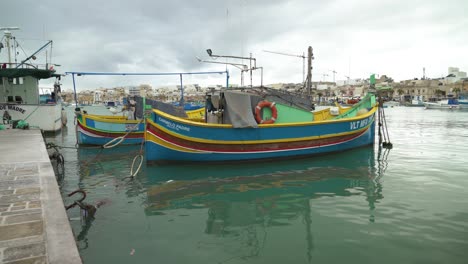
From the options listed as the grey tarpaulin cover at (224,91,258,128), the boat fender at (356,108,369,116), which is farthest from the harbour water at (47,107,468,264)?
the boat fender at (356,108,369,116)

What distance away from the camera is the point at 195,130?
9.96 metres

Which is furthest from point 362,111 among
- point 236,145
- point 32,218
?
point 32,218

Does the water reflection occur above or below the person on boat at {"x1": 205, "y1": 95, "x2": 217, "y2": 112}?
below

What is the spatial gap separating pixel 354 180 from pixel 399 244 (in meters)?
4.10

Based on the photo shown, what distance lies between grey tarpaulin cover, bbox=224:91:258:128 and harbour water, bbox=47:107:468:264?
5.05 feet

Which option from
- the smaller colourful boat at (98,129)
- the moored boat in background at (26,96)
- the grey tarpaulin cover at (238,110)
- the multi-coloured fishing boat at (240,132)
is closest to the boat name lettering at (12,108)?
the moored boat in background at (26,96)

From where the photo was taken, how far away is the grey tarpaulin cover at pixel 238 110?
1027 cm

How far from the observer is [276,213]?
247 inches

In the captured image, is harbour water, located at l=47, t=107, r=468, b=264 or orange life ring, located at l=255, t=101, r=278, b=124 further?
orange life ring, located at l=255, t=101, r=278, b=124

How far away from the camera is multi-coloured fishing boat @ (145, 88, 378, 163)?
10.0 meters

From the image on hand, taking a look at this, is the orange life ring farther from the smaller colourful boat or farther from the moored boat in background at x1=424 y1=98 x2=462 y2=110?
the moored boat in background at x1=424 y1=98 x2=462 y2=110

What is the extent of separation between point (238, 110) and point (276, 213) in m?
4.89

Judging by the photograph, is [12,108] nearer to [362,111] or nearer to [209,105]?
[209,105]

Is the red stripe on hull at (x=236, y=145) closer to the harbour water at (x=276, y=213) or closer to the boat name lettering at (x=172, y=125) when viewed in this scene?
the boat name lettering at (x=172, y=125)
